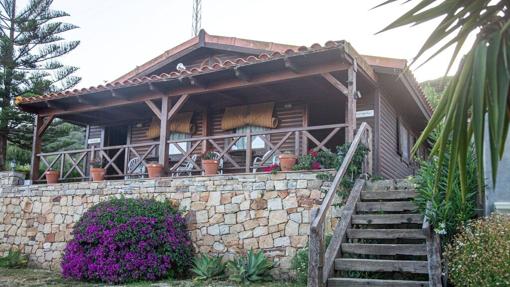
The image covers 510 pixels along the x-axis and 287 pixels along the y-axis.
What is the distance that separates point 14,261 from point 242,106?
6.29 meters

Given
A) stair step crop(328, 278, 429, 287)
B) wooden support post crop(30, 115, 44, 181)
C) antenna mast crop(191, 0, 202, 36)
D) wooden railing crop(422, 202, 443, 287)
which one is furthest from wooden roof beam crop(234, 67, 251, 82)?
antenna mast crop(191, 0, 202, 36)

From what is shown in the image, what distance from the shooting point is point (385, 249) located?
6.51 m

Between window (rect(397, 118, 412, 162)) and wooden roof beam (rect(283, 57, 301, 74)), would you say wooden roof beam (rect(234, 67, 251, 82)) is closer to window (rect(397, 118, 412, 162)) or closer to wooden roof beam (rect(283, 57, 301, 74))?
wooden roof beam (rect(283, 57, 301, 74))

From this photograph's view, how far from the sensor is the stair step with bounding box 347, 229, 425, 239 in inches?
259

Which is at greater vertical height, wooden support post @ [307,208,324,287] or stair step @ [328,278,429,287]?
wooden support post @ [307,208,324,287]

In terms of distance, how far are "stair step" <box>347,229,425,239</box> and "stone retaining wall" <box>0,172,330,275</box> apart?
129cm

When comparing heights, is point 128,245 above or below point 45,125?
below

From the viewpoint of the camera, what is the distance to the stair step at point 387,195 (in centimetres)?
753

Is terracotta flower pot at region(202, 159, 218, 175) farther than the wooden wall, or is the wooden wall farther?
the wooden wall

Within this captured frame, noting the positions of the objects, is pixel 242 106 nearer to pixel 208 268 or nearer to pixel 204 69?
pixel 204 69

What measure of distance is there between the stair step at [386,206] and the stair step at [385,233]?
0.60m

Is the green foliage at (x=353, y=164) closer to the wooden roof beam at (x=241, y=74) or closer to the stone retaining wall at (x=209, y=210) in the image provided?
the stone retaining wall at (x=209, y=210)

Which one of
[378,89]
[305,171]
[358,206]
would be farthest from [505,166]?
[378,89]

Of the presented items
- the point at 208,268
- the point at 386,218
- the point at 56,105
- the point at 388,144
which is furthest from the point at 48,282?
the point at 388,144
